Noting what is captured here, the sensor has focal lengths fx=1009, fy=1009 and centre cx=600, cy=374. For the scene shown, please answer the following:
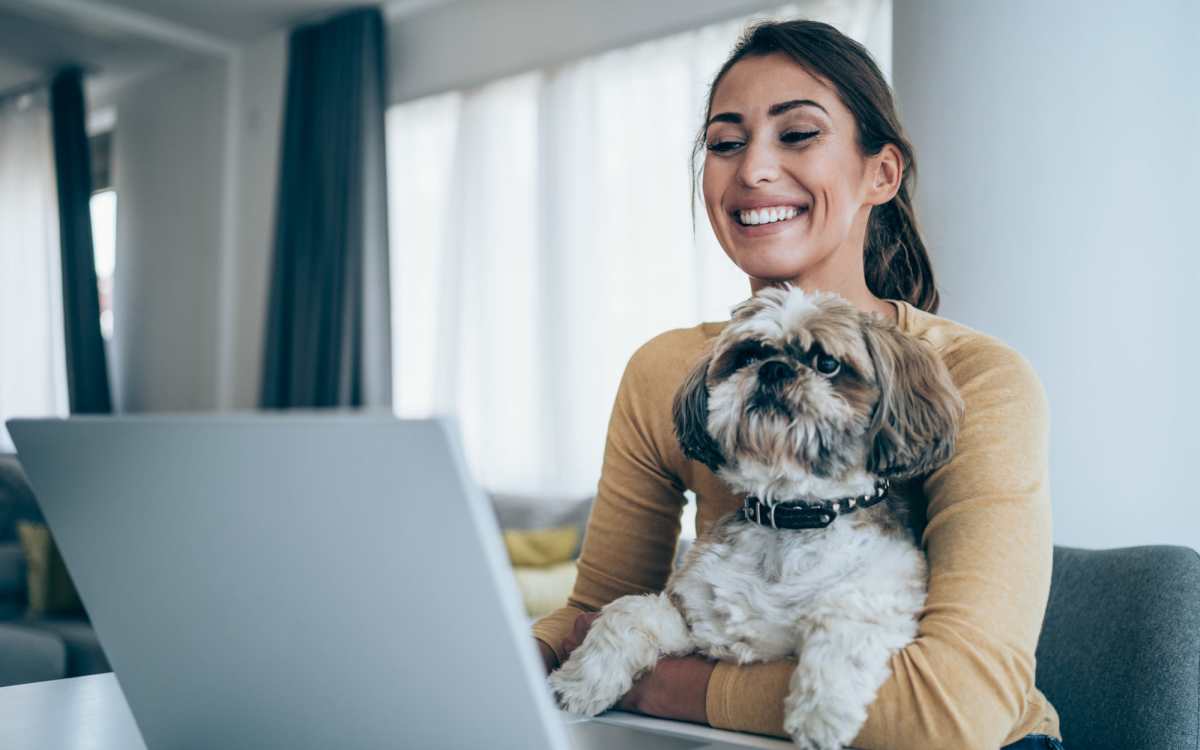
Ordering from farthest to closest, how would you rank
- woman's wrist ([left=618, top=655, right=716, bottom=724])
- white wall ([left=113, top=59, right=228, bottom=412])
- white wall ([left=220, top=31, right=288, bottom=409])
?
white wall ([left=113, top=59, right=228, bottom=412])
white wall ([left=220, top=31, right=288, bottom=409])
woman's wrist ([left=618, top=655, right=716, bottom=724])

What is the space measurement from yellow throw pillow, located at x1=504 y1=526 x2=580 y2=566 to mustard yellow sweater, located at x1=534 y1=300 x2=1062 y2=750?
196cm

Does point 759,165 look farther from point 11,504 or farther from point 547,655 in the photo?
point 11,504

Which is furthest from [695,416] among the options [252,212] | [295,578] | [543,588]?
[252,212]

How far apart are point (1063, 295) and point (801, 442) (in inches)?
46.9

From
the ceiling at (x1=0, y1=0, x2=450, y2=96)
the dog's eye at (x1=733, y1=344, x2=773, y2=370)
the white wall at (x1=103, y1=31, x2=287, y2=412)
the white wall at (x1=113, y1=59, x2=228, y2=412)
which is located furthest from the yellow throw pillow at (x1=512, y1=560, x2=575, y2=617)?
the white wall at (x1=113, y1=59, x2=228, y2=412)

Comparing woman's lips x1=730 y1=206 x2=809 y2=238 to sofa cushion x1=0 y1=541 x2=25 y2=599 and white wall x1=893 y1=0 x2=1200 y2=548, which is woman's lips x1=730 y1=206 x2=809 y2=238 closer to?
white wall x1=893 y1=0 x2=1200 y2=548

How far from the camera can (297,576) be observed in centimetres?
63

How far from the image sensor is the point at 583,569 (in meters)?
1.30

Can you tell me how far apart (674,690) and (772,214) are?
0.56m

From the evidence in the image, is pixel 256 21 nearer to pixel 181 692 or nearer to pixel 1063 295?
pixel 1063 295

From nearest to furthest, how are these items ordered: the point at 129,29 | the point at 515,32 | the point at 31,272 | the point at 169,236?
the point at 515,32 → the point at 129,29 → the point at 169,236 → the point at 31,272

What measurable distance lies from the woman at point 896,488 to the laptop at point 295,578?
370mm

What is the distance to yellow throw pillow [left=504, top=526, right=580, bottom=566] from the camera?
3217 mm

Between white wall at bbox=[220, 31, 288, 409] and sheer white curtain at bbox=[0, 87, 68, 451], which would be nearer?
white wall at bbox=[220, 31, 288, 409]
